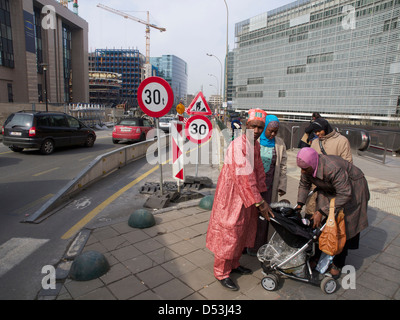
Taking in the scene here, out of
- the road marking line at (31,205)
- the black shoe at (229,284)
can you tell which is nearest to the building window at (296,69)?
the road marking line at (31,205)

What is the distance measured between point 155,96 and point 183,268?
3.45 meters

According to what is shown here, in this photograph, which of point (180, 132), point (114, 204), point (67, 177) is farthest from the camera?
point (67, 177)

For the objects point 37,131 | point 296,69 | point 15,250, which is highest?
point 296,69

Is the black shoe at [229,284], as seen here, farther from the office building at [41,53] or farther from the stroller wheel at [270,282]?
the office building at [41,53]

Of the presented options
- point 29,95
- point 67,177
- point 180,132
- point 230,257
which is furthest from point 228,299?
point 29,95

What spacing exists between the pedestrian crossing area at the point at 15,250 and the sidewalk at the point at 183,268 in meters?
0.71

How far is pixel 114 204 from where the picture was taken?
5672 mm

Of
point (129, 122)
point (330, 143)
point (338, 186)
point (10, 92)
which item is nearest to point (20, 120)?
point (129, 122)

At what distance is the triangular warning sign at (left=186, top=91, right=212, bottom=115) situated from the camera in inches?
308

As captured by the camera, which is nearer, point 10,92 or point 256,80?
point 10,92

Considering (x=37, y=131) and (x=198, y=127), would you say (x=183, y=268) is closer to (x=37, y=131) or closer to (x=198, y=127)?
(x=198, y=127)

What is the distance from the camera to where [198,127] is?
7.58 metres
